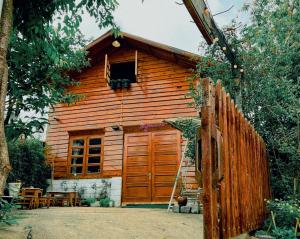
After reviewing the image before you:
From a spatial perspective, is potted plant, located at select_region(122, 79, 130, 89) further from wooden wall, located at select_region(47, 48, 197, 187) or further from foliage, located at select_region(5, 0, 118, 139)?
foliage, located at select_region(5, 0, 118, 139)

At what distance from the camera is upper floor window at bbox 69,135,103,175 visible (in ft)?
41.3

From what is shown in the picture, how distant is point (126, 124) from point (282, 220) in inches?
295

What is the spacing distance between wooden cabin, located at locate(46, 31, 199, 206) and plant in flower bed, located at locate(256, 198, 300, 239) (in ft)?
16.1

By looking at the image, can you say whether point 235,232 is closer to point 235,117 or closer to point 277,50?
point 235,117

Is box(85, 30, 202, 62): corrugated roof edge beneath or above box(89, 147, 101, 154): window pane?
above

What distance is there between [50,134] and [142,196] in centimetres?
487

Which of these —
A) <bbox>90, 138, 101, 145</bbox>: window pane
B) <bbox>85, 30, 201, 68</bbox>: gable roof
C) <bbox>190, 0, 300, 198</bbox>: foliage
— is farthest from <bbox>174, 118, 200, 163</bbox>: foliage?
<bbox>90, 138, 101, 145</bbox>: window pane

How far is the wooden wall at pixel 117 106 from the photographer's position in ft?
39.7

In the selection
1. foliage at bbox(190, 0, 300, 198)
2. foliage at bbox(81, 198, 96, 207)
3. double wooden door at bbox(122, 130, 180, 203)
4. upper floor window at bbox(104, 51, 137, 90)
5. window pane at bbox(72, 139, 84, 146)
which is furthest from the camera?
window pane at bbox(72, 139, 84, 146)

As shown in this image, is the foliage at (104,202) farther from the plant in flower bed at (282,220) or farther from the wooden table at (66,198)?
the plant in flower bed at (282,220)

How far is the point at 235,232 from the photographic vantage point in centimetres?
329

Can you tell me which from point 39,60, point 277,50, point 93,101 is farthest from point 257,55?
point 93,101

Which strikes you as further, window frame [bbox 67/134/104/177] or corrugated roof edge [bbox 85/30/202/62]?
window frame [bbox 67/134/104/177]

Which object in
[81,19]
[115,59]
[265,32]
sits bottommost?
[81,19]
